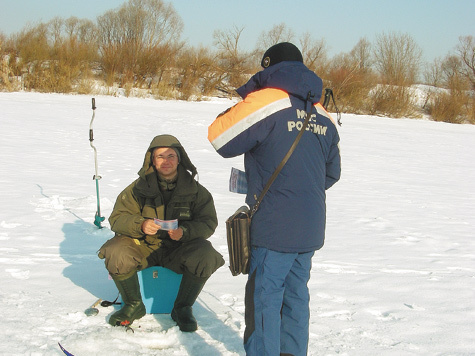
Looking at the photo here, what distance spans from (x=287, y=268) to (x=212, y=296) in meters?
1.42

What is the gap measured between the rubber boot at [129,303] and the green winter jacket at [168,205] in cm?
29

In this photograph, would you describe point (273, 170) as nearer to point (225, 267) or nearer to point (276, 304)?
point (276, 304)

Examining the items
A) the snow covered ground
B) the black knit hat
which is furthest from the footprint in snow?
the black knit hat

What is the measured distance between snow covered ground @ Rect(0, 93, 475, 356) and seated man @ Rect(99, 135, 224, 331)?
0.20m

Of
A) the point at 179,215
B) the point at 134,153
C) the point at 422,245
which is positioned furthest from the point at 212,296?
the point at 134,153

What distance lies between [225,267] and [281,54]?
94.2 inches

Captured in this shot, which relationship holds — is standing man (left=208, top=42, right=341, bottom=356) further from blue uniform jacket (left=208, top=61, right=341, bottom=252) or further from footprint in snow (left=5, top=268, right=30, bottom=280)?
footprint in snow (left=5, top=268, right=30, bottom=280)

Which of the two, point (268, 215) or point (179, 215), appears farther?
point (179, 215)

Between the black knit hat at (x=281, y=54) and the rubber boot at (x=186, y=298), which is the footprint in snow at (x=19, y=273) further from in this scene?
the black knit hat at (x=281, y=54)

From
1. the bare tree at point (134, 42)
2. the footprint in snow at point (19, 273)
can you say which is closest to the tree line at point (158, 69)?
the bare tree at point (134, 42)

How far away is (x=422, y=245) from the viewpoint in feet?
17.5

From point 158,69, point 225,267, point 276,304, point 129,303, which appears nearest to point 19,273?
point 129,303

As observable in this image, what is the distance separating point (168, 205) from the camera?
10.7ft

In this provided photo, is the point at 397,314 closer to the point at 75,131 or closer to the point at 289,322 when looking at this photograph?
the point at 289,322
